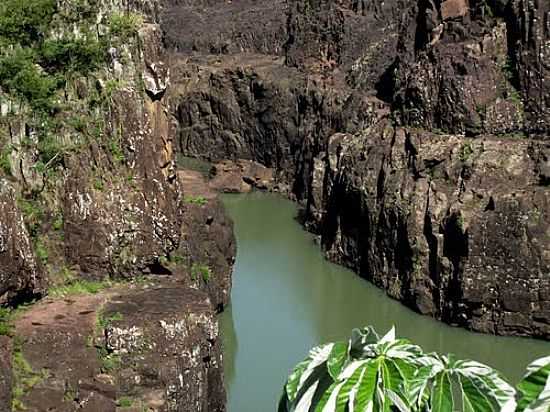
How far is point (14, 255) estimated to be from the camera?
44.6 ft

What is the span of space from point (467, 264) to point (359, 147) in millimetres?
7554

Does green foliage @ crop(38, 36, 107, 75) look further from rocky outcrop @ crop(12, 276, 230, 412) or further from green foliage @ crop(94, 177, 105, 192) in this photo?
rocky outcrop @ crop(12, 276, 230, 412)

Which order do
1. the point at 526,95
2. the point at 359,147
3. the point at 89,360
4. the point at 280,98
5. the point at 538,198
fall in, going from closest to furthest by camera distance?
1. the point at 89,360
2. the point at 538,198
3. the point at 526,95
4. the point at 359,147
5. the point at 280,98

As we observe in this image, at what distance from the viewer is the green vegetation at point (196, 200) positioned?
21297 mm

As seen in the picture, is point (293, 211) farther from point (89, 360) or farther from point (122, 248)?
point (89, 360)

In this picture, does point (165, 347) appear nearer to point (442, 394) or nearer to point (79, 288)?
point (79, 288)

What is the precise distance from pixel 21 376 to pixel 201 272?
7.87 metres

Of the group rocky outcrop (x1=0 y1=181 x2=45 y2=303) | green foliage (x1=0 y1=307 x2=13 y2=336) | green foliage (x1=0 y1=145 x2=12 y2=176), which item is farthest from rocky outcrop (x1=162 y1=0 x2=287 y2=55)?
green foliage (x1=0 y1=307 x2=13 y2=336)

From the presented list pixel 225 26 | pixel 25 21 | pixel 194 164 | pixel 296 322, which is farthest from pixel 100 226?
pixel 225 26

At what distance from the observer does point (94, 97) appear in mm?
16312

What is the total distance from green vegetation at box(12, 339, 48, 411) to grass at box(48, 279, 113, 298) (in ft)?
7.76

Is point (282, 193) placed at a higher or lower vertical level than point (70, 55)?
lower

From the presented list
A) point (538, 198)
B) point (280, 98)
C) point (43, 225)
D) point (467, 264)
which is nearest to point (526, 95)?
point (538, 198)

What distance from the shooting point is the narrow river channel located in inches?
766
